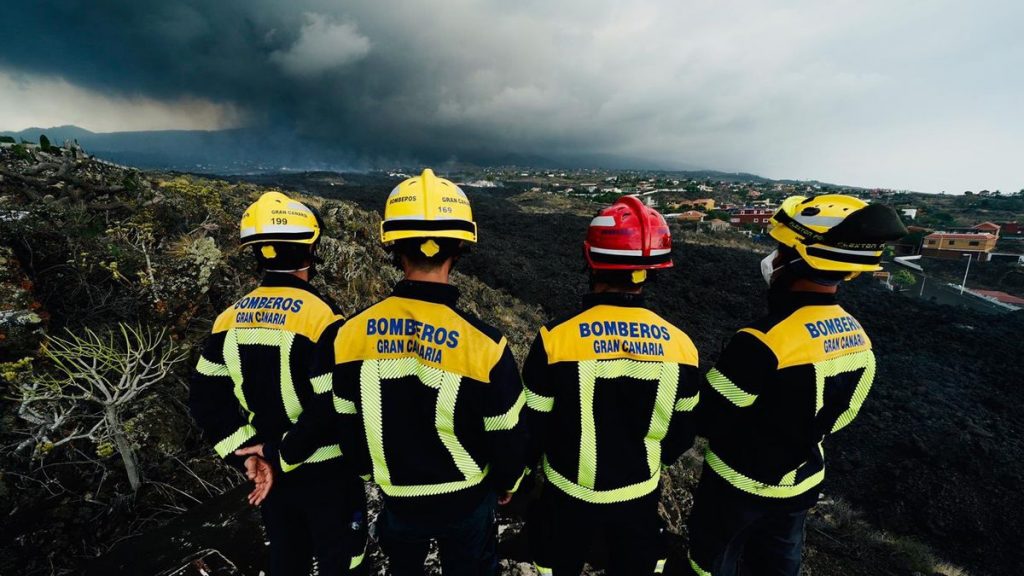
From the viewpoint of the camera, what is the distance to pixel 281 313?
8.46 ft

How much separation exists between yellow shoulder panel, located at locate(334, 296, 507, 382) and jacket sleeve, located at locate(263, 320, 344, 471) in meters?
0.28

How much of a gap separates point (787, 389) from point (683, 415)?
623 mm

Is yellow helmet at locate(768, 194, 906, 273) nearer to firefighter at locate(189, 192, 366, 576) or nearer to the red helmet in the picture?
the red helmet

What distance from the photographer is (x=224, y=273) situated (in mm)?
7398

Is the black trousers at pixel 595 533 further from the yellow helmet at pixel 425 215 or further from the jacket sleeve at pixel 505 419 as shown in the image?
the yellow helmet at pixel 425 215

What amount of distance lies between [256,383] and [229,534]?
7.51 feet

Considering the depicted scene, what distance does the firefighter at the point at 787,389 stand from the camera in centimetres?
237

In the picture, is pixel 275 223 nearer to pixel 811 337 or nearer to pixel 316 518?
pixel 316 518

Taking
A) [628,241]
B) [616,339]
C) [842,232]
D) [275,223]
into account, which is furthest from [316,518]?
[842,232]

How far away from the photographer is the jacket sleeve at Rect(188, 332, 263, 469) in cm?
261

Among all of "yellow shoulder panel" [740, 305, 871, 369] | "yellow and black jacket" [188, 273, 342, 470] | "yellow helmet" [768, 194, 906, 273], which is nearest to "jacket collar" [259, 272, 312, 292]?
"yellow and black jacket" [188, 273, 342, 470]

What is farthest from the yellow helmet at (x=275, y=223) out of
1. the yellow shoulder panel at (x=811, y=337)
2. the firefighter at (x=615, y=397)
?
the yellow shoulder panel at (x=811, y=337)

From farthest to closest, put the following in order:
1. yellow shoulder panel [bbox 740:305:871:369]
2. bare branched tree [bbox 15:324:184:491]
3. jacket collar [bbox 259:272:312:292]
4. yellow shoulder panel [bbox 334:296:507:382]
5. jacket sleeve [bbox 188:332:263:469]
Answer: bare branched tree [bbox 15:324:184:491], jacket collar [bbox 259:272:312:292], jacket sleeve [bbox 188:332:263:469], yellow shoulder panel [bbox 740:305:871:369], yellow shoulder panel [bbox 334:296:507:382]

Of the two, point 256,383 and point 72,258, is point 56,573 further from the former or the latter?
point 72,258
